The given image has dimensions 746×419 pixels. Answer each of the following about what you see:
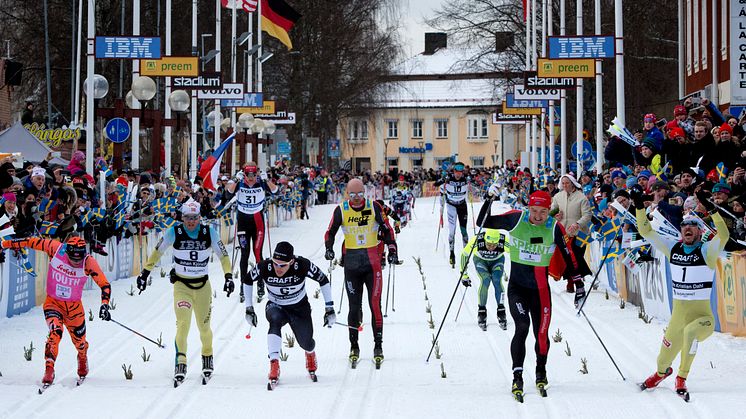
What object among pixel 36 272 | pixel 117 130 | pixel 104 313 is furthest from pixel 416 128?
pixel 104 313

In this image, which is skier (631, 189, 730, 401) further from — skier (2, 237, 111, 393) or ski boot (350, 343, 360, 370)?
skier (2, 237, 111, 393)

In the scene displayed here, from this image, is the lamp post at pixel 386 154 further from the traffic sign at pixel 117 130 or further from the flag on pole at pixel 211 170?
the traffic sign at pixel 117 130

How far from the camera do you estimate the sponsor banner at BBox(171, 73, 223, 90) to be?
2844 centimetres

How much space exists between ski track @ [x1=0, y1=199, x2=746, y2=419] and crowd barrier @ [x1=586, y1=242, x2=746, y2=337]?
288 mm

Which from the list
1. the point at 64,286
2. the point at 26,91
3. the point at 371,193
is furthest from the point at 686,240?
the point at 26,91

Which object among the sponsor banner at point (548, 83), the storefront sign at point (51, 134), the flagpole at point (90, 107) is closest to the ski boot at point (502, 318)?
the flagpole at point (90, 107)

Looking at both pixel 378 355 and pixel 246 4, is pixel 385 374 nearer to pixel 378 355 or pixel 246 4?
pixel 378 355

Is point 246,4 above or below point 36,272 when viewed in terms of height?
above

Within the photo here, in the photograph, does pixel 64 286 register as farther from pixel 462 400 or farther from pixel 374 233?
pixel 462 400

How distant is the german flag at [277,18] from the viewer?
40188 millimetres

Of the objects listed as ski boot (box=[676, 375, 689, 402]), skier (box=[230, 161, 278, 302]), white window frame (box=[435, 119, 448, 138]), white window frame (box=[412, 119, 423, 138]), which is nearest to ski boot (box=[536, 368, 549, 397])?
ski boot (box=[676, 375, 689, 402])

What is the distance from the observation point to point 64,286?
1137cm

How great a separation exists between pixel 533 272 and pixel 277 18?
3141 cm

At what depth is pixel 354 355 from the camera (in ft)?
40.0
